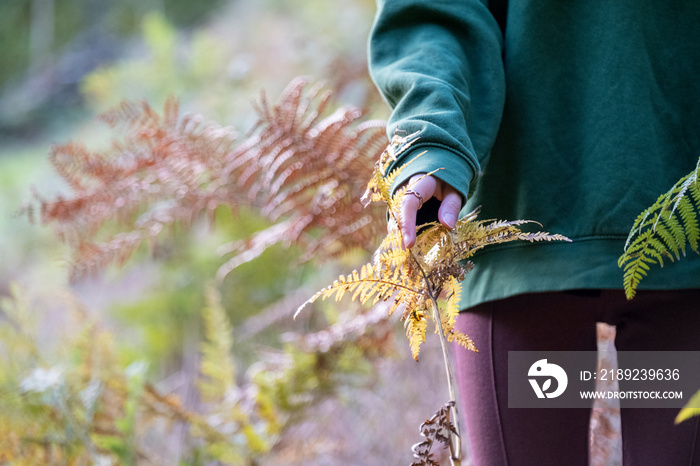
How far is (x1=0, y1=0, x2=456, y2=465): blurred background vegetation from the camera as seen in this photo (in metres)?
1.43

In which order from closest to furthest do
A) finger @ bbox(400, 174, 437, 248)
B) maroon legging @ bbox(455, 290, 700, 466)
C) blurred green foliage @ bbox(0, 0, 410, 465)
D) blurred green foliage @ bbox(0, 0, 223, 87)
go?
finger @ bbox(400, 174, 437, 248)
maroon legging @ bbox(455, 290, 700, 466)
blurred green foliage @ bbox(0, 0, 410, 465)
blurred green foliage @ bbox(0, 0, 223, 87)

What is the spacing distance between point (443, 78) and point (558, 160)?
185 millimetres

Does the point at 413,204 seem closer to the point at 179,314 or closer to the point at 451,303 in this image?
the point at 451,303

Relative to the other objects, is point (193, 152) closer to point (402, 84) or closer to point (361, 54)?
point (402, 84)

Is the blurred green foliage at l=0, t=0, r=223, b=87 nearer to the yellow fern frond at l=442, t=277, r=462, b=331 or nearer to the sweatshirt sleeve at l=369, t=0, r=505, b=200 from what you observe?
the sweatshirt sleeve at l=369, t=0, r=505, b=200

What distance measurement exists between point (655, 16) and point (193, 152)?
923 millimetres

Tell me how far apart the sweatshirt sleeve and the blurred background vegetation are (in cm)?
46

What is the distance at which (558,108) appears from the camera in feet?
2.47

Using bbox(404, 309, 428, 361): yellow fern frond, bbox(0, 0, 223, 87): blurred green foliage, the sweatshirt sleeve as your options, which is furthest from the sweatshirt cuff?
bbox(0, 0, 223, 87): blurred green foliage

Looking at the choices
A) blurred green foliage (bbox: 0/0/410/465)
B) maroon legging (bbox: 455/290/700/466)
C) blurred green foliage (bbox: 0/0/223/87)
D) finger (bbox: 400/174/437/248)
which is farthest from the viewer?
blurred green foliage (bbox: 0/0/223/87)

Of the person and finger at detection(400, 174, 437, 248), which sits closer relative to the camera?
finger at detection(400, 174, 437, 248)

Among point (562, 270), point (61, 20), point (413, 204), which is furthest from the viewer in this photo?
point (61, 20)

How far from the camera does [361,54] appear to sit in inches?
95.7

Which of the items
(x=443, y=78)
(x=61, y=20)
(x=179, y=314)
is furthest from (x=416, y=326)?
(x=61, y=20)
